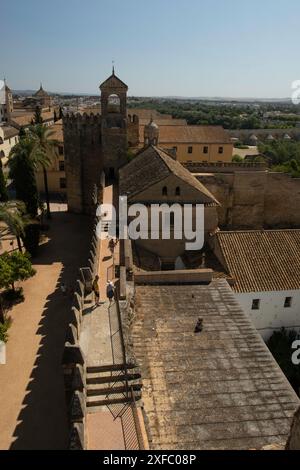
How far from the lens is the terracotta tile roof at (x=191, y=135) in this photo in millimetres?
47688

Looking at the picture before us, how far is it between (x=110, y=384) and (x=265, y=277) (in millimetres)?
11528

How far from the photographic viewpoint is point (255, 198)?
105ft

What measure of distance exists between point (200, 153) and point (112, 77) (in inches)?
744

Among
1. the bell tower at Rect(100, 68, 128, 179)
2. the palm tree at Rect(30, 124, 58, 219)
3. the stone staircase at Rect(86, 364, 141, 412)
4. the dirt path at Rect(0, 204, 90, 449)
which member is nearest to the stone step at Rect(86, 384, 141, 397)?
the stone staircase at Rect(86, 364, 141, 412)

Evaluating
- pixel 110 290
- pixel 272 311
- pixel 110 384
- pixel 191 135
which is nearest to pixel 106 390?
pixel 110 384

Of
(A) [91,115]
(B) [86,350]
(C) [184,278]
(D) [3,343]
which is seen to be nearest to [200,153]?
(A) [91,115]

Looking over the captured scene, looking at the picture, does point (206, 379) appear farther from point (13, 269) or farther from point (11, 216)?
point (11, 216)

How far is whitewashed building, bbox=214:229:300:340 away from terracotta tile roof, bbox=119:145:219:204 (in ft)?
11.7

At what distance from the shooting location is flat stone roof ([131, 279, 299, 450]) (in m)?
10.9

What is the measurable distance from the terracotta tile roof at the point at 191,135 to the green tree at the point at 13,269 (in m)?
27.9

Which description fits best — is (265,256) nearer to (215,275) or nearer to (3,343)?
(215,275)

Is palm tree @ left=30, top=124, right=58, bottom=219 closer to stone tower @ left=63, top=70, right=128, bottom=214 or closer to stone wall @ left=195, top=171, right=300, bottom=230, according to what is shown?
stone tower @ left=63, top=70, right=128, bottom=214

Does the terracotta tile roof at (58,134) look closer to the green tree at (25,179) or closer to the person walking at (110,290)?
the green tree at (25,179)

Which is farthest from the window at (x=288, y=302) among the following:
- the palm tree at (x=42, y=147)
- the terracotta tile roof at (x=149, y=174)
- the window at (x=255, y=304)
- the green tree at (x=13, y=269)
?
the palm tree at (x=42, y=147)
